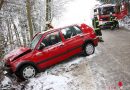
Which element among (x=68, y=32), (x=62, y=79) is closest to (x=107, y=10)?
(x=68, y=32)

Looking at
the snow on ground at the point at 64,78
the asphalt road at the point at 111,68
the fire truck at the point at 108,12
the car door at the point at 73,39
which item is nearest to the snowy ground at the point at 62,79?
the snow on ground at the point at 64,78

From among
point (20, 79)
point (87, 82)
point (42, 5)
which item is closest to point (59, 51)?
point (20, 79)

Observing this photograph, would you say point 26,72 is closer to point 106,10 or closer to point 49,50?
point 49,50

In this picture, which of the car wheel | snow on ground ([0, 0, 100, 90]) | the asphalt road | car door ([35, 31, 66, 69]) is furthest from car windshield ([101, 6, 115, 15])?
the car wheel

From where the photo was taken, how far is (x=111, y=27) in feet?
76.2

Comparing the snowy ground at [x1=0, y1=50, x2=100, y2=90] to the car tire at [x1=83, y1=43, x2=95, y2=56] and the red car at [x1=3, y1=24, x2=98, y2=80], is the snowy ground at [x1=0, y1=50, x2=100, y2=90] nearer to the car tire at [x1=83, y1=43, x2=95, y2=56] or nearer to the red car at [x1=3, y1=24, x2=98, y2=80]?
the red car at [x1=3, y1=24, x2=98, y2=80]

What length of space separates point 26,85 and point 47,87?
1108 mm

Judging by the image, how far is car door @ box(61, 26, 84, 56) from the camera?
1123 centimetres

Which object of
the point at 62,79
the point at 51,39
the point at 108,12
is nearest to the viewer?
the point at 62,79

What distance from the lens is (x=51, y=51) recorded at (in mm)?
10570

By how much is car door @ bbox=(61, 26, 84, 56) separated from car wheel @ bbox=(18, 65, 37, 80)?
6.48 ft

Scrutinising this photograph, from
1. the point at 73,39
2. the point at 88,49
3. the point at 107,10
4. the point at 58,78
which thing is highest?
the point at 107,10

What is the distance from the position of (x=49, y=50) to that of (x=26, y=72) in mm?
1371

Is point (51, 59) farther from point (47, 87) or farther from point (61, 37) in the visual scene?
point (47, 87)
